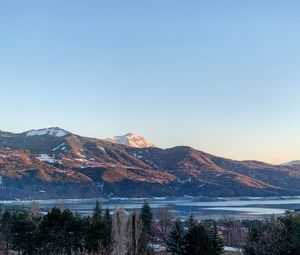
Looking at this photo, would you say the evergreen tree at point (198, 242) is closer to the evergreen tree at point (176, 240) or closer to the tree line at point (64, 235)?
the evergreen tree at point (176, 240)

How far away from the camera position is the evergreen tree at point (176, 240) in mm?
43125

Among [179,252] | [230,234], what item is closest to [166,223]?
[230,234]

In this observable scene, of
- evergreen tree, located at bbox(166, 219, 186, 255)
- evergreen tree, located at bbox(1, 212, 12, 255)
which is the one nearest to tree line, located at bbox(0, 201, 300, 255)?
Result: evergreen tree, located at bbox(166, 219, 186, 255)

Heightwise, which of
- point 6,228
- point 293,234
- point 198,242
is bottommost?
point 198,242

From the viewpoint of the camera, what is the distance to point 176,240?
43.5 m

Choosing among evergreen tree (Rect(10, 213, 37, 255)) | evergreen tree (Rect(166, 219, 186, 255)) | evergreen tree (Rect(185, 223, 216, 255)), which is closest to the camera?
evergreen tree (Rect(185, 223, 216, 255))

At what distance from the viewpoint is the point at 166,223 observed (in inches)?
3937

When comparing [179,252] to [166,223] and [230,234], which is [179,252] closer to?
[230,234]

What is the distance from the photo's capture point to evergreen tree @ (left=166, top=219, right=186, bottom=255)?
4312cm

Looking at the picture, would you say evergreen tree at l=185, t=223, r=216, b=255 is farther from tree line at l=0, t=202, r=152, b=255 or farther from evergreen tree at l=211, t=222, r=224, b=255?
tree line at l=0, t=202, r=152, b=255

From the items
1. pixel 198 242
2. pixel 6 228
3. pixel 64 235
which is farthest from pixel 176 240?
pixel 6 228

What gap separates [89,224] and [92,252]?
396 centimetres

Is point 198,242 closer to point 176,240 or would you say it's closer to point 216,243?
point 176,240


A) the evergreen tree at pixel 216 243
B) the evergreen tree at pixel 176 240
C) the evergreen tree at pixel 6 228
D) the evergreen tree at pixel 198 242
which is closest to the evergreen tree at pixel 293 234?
the evergreen tree at pixel 216 243
